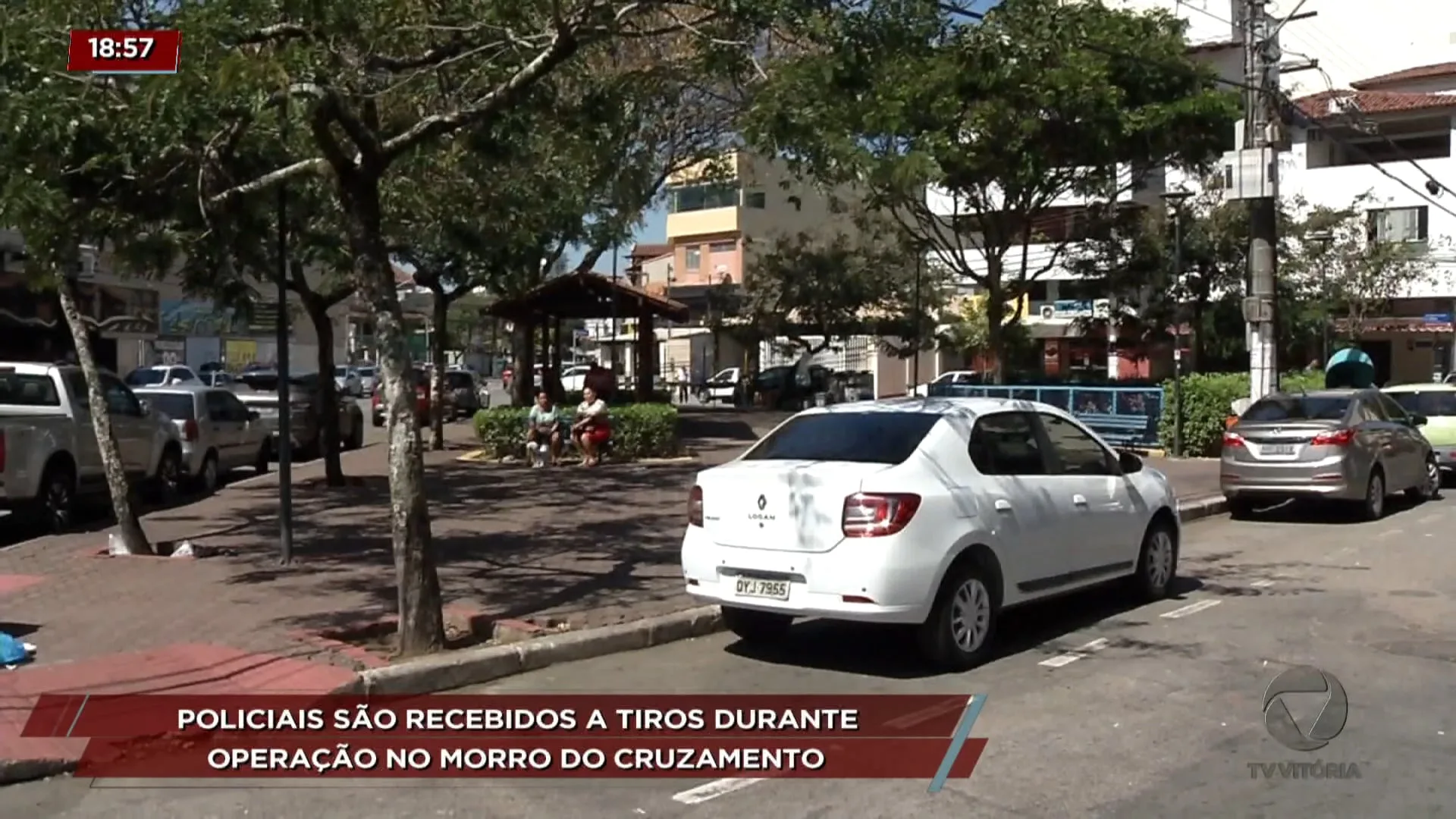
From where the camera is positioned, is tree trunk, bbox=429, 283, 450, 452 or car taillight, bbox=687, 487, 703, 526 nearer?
car taillight, bbox=687, 487, 703, 526

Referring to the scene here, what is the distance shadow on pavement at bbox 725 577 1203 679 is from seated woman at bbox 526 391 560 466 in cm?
1203

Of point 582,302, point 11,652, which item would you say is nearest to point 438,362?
point 582,302

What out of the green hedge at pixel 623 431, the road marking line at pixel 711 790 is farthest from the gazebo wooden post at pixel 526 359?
the road marking line at pixel 711 790

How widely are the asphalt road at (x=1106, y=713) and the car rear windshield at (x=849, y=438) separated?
4.26ft

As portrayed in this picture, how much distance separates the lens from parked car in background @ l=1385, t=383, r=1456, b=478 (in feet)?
64.1

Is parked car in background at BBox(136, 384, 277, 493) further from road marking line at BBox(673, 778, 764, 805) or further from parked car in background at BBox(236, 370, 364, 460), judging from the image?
road marking line at BBox(673, 778, 764, 805)

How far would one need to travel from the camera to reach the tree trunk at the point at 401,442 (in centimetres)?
854

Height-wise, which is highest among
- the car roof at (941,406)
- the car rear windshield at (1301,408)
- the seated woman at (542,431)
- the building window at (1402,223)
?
the building window at (1402,223)

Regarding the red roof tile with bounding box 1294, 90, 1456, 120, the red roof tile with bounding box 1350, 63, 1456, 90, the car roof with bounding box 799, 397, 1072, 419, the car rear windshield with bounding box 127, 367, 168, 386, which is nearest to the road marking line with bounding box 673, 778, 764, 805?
the car roof with bounding box 799, 397, 1072, 419

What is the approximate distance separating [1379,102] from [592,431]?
36.0m

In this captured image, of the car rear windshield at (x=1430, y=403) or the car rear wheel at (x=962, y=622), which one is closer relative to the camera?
the car rear wheel at (x=962, y=622)

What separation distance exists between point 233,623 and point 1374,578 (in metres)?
9.21

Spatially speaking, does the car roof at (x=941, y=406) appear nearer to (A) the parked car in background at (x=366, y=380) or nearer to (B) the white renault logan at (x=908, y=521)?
(B) the white renault logan at (x=908, y=521)

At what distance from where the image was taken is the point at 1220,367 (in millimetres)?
37531
